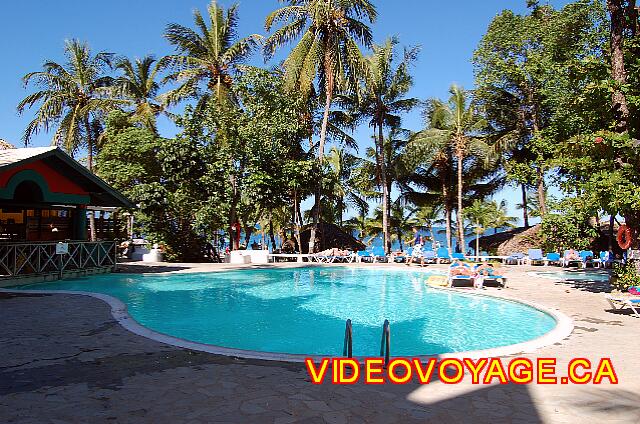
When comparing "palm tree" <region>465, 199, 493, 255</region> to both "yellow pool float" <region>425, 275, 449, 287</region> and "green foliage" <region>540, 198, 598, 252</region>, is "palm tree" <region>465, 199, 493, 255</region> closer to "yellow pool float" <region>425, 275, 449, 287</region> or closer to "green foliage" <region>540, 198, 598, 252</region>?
"green foliage" <region>540, 198, 598, 252</region>

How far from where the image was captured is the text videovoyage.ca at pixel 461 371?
5.07m

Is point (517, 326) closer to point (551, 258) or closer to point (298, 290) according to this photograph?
point (298, 290)

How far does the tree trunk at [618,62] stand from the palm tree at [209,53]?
18.9 m

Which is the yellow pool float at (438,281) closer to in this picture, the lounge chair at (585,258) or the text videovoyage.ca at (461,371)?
the text videovoyage.ca at (461,371)

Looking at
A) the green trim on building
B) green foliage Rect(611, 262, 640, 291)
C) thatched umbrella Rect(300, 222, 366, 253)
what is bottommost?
green foliage Rect(611, 262, 640, 291)

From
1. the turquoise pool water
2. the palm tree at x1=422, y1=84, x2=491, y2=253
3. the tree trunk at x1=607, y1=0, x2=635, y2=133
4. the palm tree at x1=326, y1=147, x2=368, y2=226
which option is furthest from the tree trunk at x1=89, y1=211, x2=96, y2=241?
the tree trunk at x1=607, y1=0, x2=635, y2=133

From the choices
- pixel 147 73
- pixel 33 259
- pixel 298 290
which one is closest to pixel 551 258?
pixel 298 290

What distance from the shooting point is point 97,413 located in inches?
160

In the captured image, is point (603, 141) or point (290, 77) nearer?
point (603, 141)

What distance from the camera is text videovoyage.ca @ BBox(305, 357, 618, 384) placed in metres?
5.07

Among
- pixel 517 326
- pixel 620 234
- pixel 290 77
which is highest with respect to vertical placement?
pixel 290 77

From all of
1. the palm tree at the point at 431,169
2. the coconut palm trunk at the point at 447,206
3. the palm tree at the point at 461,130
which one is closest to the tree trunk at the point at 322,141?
the palm tree at the point at 431,169

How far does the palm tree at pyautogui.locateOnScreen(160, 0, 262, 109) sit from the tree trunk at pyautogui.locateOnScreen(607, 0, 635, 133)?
62.0 feet

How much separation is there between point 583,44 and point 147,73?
27.3 m
